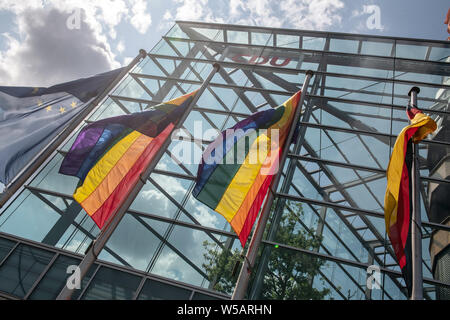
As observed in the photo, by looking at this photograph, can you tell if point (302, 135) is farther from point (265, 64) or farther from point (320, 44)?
point (320, 44)

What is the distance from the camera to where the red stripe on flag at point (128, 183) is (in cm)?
717

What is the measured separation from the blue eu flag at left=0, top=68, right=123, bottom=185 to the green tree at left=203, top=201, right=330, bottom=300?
5231mm

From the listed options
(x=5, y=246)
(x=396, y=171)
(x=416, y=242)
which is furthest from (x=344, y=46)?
(x=5, y=246)

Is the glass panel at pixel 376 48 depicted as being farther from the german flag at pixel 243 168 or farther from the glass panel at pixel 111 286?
the glass panel at pixel 111 286

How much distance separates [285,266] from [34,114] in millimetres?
8166

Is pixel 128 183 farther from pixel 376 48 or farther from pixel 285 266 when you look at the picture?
pixel 376 48

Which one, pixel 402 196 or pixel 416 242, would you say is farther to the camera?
pixel 402 196

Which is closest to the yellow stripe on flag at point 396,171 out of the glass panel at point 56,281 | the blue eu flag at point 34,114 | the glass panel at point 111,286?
the glass panel at point 111,286

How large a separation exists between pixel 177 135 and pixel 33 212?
17.4 feet

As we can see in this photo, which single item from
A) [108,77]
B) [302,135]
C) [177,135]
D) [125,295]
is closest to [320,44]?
[302,135]

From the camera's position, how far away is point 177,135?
1245 centimetres

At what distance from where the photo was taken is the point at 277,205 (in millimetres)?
9789

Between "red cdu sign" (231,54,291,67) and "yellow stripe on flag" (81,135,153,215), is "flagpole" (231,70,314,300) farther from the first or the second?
"red cdu sign" (231,54,291,67)

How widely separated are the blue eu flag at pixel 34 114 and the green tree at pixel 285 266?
5.23 metres
